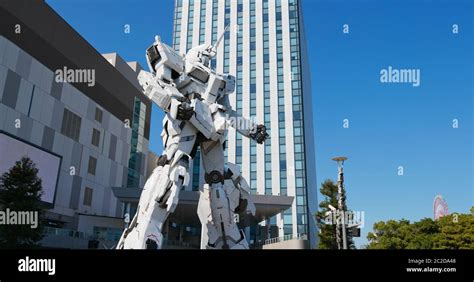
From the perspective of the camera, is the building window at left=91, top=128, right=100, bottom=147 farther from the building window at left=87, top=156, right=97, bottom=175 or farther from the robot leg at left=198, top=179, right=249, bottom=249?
the robot leg at left=198, top=179, right=249, bottom=249

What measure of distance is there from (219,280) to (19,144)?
27.9 meters

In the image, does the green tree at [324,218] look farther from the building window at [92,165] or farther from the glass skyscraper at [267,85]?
the building window at [92,165]

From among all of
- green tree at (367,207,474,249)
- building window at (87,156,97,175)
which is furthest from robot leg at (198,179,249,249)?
building window at (87,156,97,175)

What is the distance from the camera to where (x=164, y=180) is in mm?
8969

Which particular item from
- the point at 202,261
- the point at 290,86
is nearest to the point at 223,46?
the point at 290,86

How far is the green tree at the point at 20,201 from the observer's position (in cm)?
2134

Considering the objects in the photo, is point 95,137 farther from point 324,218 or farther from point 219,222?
point 219,222

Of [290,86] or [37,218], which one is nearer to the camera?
[37,218]

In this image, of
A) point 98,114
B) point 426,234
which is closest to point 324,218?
point 426,234

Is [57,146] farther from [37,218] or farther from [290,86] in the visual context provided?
[290,86]

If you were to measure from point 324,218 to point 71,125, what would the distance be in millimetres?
26069

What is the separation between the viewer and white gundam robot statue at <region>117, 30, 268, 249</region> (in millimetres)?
8961

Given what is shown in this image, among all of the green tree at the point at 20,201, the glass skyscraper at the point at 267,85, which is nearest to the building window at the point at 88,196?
the green tree at the point at 20,201

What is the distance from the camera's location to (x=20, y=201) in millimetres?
23109
